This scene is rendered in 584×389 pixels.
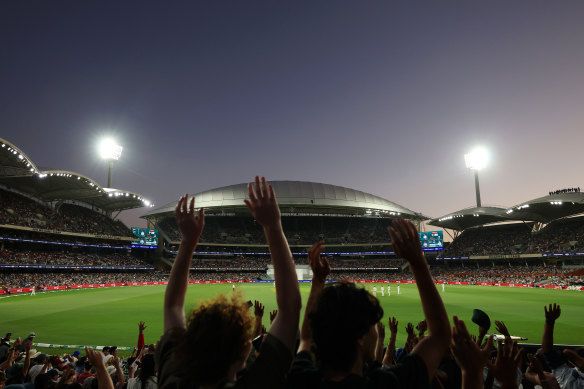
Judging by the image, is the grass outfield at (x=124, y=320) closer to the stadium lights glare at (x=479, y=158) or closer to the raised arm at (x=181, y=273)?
the raised arm at (x=181, y=273)

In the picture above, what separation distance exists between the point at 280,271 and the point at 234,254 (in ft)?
303

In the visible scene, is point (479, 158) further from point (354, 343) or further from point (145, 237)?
point (354, 343)

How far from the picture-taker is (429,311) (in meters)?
2.14

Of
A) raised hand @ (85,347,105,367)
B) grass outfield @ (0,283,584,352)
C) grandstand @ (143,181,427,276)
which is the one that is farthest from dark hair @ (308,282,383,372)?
grandstand @ (143,181,427,276)

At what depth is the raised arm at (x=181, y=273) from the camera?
2449mm

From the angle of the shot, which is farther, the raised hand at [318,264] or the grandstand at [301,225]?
the grandstand at [301,225]

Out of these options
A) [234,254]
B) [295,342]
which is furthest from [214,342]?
[234,254]

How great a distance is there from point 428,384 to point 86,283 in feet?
213

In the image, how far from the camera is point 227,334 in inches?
73.9

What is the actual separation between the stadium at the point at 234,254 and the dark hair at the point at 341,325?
16.7 m

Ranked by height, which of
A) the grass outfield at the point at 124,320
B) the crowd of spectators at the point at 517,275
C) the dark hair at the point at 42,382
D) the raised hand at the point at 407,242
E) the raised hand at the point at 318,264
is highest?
the raised hand at the point at 407,242

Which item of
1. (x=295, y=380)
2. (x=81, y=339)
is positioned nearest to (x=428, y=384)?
(x=295, y=380)

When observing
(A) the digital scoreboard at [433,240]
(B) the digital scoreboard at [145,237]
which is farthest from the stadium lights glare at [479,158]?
(B) the digital scoreboard at [145,237]

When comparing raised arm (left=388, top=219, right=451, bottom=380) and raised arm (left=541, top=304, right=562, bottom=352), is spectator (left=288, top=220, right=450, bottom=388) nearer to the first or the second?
raised arm (left=388, top=219, right=451, bottom=380)
